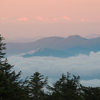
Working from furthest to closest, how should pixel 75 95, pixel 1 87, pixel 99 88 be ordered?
1. pixel 99 88
2. pixel 75 95
3. pixel 1 87

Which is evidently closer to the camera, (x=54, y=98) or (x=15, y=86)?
(x=15, y=86)

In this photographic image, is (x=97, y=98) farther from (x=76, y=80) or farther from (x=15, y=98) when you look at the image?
(x=15, y=98)

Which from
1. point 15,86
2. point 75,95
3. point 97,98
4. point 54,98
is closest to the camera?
point 15,86

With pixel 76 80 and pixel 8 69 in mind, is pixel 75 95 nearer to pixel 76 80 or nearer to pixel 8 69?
pixel 76 80

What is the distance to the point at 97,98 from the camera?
2834 centimetres

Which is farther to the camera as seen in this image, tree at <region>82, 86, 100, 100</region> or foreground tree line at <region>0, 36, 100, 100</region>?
tree at <region>82, 86, 100, 100</region>

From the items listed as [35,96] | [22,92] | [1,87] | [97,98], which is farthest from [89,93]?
[1,87]

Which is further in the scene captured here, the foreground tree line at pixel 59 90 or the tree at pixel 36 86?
the tree at pixel 36 86

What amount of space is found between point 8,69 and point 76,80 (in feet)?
48.4

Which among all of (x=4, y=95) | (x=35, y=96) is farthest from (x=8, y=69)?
(x=35, y=96)

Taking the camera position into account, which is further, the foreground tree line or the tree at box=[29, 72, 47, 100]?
the tree at box=[29, 72, 47, 100]

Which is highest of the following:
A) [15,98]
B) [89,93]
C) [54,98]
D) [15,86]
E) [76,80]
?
[76,80]

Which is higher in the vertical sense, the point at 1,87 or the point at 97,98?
the point at 97,98

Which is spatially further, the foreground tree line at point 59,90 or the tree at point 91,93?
the tree at point 91,93
